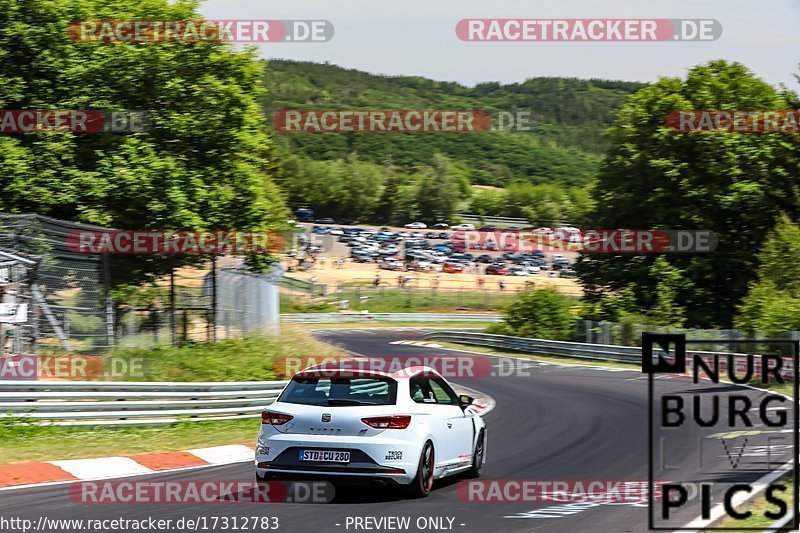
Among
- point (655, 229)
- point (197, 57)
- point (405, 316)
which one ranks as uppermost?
point (197, 57)

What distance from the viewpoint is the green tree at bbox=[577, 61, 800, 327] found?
47219mm

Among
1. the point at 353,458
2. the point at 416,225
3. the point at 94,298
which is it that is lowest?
the point at 353,458

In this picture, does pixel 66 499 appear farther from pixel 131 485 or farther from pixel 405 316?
pixel 405 316

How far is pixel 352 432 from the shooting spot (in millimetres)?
10195

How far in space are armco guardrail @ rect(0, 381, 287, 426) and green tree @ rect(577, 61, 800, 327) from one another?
99.2 feet

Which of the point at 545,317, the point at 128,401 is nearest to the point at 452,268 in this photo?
the point at 545,317

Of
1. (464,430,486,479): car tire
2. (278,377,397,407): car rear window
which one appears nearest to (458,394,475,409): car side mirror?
(464,430,486,479): car tire

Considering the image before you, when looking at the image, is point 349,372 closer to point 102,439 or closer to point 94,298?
point 102,439

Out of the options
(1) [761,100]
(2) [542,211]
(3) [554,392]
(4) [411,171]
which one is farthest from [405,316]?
(4) [411,171]

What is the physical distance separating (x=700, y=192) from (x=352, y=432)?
39.8 metres

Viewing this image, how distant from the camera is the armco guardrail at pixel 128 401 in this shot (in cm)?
1619

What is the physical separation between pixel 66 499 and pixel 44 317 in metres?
8.27

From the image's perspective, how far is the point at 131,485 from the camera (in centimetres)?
1169

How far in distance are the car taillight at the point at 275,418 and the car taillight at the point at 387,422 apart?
0.78m
